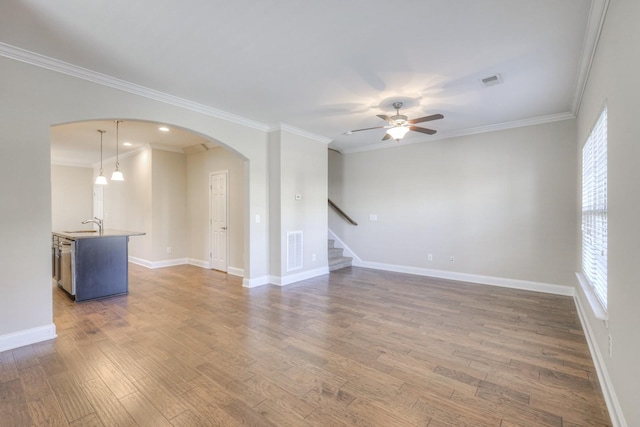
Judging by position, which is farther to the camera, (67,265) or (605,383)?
(67,265)

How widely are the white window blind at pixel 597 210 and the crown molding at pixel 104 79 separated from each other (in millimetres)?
4494

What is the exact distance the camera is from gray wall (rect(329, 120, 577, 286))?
4719 millimetres

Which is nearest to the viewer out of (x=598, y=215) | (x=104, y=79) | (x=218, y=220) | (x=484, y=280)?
(x=598, y=215)

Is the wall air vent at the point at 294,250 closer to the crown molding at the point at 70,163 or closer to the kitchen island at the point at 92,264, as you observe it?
the kitchen island at the point at 92,264

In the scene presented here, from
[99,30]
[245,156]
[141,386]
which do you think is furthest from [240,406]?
[245,156]

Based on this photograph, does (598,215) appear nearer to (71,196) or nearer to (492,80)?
(492,80)

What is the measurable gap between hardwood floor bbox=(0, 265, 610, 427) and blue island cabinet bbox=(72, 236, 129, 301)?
0.93 ft

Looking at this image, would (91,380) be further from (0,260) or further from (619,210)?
(619,210)

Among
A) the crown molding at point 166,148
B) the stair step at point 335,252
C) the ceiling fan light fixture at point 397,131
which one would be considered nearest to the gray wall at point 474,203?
the stair step at point 335,252

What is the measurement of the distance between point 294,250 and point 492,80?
3.98 metres

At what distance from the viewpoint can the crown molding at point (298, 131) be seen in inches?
206

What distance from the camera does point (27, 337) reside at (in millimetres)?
2900

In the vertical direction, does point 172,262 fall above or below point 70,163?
below

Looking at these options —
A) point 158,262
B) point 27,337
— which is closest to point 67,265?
point 27,337
